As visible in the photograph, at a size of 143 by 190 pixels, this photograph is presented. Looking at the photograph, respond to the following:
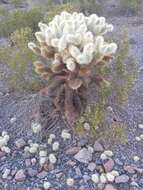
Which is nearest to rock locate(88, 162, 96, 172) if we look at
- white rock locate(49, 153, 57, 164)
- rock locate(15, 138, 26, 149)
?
white rock locate(49, 153, 57, 164)

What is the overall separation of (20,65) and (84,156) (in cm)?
115

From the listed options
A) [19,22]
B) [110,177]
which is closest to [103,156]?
[110,177]

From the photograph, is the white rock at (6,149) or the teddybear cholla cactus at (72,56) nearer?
the teddybear cholla cactus at (72,56)

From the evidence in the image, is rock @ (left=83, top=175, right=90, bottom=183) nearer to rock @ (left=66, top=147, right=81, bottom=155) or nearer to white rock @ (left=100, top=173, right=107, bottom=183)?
white rock @ (left=100, top=173, right=107, bottom=183)

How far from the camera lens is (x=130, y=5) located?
7.98 metres

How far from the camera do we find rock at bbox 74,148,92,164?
3.69m

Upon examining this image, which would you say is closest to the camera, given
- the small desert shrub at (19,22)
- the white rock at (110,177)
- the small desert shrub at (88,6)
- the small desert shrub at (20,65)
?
the white rock at (110,177)

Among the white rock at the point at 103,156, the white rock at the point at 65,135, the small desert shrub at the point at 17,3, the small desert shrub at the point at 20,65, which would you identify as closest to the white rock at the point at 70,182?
the white rock at the point at 103,156

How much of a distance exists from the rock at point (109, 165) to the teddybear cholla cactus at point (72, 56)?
445 millimetres

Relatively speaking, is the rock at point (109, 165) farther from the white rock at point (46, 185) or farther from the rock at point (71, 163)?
the white rock at point (46, 185)

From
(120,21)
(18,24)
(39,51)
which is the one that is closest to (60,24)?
(39,51)

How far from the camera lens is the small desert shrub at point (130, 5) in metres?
7.96

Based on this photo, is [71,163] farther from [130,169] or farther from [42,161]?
[130,169]

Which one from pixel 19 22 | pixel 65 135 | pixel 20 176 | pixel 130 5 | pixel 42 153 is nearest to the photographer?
pixel 20 176
